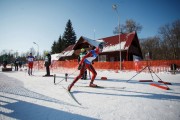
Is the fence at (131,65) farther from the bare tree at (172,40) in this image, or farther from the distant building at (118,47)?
Answer: the bare tree at (172,40)

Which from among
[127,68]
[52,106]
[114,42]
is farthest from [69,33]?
[52,106]

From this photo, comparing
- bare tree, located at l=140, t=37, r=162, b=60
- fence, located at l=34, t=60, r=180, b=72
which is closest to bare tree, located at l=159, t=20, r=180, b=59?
bare tree, located at l=140, t=37, r=162, b=60

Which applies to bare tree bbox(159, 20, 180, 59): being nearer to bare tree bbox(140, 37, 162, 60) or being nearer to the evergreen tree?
bare tree bbox(140, 37, 162, 60)

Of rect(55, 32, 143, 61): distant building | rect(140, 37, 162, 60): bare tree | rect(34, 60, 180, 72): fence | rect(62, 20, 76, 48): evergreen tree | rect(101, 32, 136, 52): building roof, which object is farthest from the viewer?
rect(62, 20, 76, 48): evergreen tree

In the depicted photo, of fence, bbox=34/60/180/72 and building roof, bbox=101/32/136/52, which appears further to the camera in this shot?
building roof, bbox=101/32/136/52

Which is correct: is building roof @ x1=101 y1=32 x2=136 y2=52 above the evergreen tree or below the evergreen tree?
below

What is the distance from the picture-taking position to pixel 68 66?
22797 millimetres

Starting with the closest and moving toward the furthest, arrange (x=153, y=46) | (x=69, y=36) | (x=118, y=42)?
(x=118, y=42) < (x=153, y=46) < (x=69, y=36)

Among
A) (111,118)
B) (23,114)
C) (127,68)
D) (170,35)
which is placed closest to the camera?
(111,118)

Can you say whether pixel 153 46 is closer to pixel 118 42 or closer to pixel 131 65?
pixel 118 42

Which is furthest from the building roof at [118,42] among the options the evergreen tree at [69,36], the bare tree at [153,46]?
the evergreen tree at [69,36]

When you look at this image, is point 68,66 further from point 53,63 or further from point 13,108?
point 13,108

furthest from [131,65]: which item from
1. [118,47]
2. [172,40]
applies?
[172,40]

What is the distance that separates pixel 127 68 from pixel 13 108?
1775 centimetres
